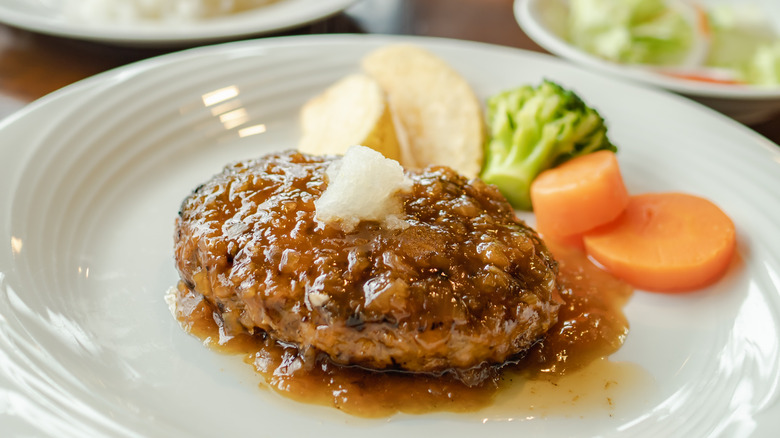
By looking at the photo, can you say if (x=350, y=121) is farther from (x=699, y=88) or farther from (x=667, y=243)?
(x=699, y=88)

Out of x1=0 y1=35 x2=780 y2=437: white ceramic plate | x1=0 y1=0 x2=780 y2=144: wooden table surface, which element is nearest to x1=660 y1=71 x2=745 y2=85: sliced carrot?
x1=0 y1=0 x2=780 y2=144: wooden table surface

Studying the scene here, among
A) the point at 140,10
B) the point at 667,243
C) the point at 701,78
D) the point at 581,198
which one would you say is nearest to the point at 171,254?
the point at 581,198

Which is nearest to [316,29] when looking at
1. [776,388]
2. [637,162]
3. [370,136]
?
[370,136]

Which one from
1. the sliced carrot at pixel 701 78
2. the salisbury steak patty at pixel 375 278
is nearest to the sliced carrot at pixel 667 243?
the salisbury steak patty at pixel 375 278

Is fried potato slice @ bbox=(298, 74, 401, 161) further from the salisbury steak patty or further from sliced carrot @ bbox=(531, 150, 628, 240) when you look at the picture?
sliced carrot @ bbox=(531, 150, 628, 240)

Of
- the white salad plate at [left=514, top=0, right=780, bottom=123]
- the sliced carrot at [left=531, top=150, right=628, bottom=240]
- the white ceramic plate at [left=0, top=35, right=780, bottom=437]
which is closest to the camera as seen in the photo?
the white ceramic plate at [left=0, top=35, right=780, bottom=437]

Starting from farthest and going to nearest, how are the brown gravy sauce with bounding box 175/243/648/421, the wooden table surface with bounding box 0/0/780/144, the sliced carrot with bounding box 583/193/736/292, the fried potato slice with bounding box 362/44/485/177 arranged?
the wooden table surface with bounding box 0/0/780/144
the fried potato slice with bounding box 362/44/485/177
the sliced carrot with bounding box 583/193/736/292
the brown gravy sauce with bounding box 175/243/648/421

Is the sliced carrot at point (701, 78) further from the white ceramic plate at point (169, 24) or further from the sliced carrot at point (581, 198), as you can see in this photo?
the white ceramic plate at point (169, 24)
